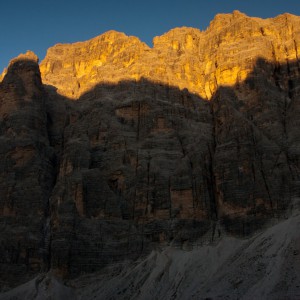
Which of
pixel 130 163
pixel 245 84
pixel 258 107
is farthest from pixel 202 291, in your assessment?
pixel 245 84

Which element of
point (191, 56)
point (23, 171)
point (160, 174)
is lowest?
point (160, 174)

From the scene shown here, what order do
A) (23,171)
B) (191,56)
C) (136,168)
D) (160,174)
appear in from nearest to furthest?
(160,174) < (136,168) < (23,171) < (191,56)

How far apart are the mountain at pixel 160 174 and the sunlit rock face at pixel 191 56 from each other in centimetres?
31

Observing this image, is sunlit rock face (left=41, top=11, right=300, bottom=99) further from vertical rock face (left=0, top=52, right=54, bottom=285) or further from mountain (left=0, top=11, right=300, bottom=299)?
vertical rock face (left=0, top=52, right=54, bottom=285)

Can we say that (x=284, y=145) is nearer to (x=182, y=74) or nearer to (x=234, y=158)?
(x=234, y=158)

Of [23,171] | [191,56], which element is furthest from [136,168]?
[191,56]

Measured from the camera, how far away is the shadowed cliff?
5919 centimetres

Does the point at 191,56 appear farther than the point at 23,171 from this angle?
Yes

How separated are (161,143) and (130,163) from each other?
5.05m

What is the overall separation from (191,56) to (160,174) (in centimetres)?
2724

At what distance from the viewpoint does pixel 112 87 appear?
7838 cm

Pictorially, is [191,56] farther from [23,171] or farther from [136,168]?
[23,171]

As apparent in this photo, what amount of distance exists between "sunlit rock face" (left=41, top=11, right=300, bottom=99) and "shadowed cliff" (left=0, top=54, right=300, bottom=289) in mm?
2595

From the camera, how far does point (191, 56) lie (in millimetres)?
84250
